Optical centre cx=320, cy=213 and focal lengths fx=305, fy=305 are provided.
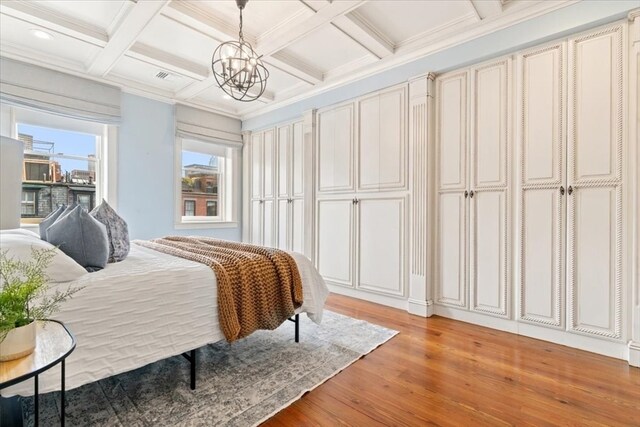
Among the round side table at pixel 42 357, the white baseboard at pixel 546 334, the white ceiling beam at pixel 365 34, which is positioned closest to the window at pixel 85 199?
the round side table at pixel 42 357

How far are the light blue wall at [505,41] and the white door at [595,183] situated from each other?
0.12 metres

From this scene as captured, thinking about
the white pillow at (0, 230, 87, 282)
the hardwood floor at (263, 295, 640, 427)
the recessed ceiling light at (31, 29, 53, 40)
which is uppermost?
the recessed ceiling light at (31, 29, 53, 40)

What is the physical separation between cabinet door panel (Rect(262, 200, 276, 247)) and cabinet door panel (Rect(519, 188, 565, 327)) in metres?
3.24

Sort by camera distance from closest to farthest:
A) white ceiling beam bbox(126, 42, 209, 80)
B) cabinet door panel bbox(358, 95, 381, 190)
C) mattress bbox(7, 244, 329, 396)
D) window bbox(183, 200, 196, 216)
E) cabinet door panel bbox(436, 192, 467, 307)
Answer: mattress bbox(7, 244, 329, 396) → cabinet door panel bbox(436, 192, 467, 307) → white ceiling beam bbox(126, 42, 209, 80) → cabinet door panel bbox(358, 95, 381, 190) → window bbox(183, 200, 196, 216)

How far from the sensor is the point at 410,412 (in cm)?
156

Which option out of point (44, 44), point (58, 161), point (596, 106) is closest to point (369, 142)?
point (596, 106)

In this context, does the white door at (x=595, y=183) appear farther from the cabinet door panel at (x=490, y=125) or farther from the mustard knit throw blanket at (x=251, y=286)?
the mustard knit throw blanket at (x=251, y=286)

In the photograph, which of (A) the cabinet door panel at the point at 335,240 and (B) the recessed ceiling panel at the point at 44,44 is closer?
(B) the recessed ceiling panel at the point at 44,44

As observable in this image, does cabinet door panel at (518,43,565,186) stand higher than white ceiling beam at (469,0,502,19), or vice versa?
white ceiling beam at (469,0,502,19)

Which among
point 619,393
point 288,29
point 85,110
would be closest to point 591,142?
point 619,393

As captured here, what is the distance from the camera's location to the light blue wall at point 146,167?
3.87 meters

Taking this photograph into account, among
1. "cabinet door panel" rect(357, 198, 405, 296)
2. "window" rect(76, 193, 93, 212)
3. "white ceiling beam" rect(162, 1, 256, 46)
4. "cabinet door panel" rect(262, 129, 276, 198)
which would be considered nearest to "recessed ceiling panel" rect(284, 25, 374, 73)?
"white ceiling beam" rect(162, 1, 256, 46)

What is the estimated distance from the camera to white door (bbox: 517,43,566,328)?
2.38 meters

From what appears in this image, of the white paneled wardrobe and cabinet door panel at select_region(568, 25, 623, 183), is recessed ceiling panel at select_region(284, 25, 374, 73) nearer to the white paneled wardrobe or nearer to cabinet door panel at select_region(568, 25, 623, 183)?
the white paneled wardrobe
